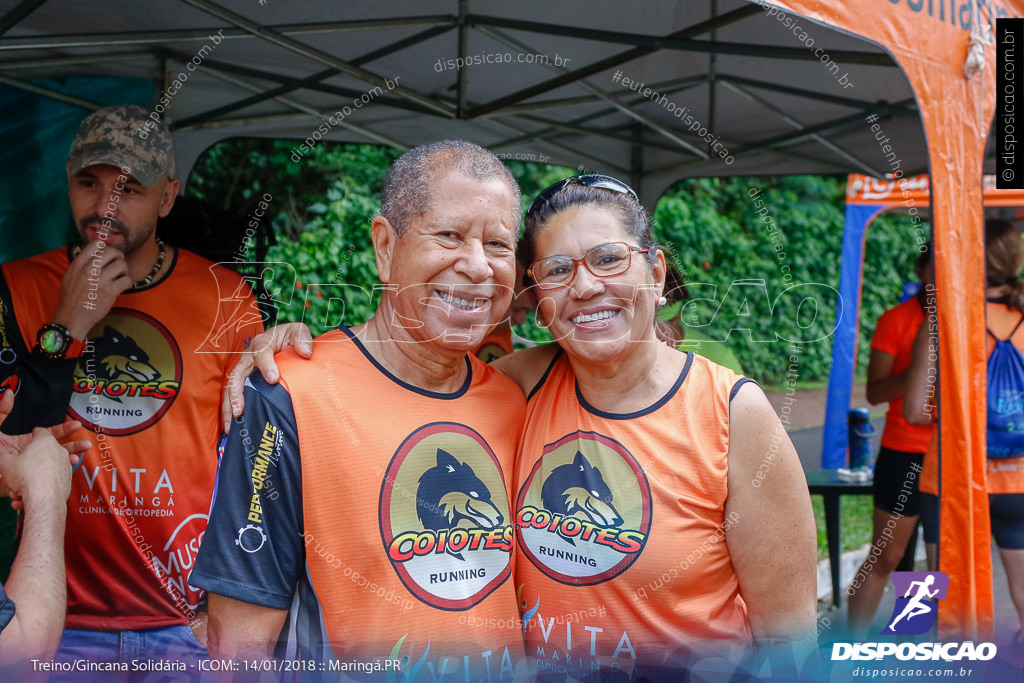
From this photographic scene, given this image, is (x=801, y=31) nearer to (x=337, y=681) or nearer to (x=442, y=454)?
(x=442, y=454)

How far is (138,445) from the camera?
228 centimetres

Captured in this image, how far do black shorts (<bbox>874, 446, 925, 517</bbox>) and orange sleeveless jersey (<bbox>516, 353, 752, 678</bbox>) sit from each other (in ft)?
9.38

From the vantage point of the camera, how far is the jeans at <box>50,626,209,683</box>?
210 centimetres

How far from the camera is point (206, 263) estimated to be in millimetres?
2562

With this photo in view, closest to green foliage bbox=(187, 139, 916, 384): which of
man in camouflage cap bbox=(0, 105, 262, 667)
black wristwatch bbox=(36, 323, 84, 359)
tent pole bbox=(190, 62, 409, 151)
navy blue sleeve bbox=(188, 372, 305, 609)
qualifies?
tent pole bbox=(190, 62, 409, 151)

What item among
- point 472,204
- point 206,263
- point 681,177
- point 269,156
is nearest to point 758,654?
point 472,204

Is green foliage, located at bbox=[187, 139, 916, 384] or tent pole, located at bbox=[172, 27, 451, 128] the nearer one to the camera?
tent pole, located at bbox=[172, 27, 451, 128]

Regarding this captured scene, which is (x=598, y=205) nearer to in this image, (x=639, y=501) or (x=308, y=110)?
(x=639, y=501)

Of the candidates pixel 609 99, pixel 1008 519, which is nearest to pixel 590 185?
pixel 609 99

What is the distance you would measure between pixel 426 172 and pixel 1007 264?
307 centimetres

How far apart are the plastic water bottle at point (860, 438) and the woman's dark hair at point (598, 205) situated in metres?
3.27

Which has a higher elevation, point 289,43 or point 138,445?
point 289,43

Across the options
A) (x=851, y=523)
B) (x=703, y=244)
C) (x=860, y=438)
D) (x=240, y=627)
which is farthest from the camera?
(x=703, y=244)

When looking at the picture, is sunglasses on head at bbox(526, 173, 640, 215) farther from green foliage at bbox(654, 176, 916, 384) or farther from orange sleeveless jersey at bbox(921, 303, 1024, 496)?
green foliage at bbox(654, 176, 916, 384)
